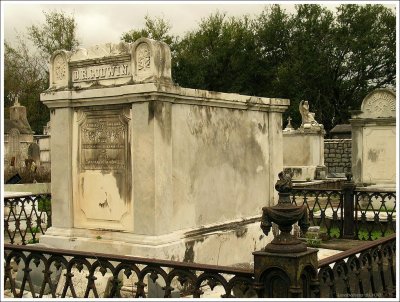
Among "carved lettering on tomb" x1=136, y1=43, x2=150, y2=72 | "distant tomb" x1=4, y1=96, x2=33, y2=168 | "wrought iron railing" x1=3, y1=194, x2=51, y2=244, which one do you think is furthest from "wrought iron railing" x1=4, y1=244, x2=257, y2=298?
"distant tomb" x1=4, y1=96, x2=33, y2=168

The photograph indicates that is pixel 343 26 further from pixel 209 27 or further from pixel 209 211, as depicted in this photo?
pixel 209 211

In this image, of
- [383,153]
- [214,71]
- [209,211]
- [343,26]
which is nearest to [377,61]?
[343,26]

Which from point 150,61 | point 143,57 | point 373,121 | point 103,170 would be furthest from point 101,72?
point 373,121

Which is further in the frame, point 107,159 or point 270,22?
point 270,22

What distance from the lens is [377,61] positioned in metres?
43.3

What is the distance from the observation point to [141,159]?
6996 millimetres

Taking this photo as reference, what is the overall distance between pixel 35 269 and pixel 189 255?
2.06m

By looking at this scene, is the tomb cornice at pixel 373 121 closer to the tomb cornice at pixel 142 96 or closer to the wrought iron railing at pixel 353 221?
the wrought iron railing at pixel 353 221

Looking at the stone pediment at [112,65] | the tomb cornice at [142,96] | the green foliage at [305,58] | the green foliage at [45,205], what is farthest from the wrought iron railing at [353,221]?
the green foliage at [305,58]

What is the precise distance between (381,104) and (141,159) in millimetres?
10553

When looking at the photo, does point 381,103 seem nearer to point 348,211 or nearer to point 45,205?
point 348,211

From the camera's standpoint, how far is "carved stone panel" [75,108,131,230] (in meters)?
7.25

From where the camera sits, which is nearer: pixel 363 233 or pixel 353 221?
pixel 353 221

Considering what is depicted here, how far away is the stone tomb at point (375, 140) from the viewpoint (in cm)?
1562
